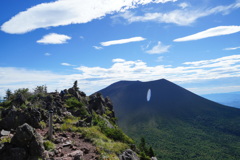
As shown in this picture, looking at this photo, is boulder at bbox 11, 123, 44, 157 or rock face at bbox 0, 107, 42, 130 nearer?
boulder at bbox 11, 123, 44, 157

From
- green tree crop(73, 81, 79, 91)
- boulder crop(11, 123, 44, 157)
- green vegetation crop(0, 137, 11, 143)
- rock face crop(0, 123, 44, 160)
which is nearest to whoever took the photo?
rock face crop(0, 123, 44, 160)

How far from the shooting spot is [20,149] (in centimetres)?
1235

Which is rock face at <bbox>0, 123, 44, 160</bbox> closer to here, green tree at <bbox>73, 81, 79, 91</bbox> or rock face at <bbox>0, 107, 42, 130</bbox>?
rock face at <bbox>0, 107, 42, 130</bbox>

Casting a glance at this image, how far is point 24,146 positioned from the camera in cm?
1287

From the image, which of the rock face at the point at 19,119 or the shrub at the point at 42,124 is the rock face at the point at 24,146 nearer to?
the rock face at the point at 19,119

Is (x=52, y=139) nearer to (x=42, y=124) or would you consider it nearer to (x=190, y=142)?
(x=42, y=124)

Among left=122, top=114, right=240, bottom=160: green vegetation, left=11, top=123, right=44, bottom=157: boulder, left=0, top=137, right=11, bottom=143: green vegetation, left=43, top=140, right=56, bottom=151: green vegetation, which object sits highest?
left=11, top=123, right=44, bottom=157: boulder

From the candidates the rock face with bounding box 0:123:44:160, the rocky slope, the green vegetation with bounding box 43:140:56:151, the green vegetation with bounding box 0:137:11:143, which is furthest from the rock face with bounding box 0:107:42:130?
the rock face with bounding box 0:123:44:160

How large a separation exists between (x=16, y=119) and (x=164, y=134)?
177m

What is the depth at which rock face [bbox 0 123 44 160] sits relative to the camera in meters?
12.2

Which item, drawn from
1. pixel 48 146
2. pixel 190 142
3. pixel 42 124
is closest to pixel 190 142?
pixel 190 142

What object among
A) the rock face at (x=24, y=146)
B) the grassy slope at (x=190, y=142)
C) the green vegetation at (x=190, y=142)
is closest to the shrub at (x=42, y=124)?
the rock face at (x=24, y=146)

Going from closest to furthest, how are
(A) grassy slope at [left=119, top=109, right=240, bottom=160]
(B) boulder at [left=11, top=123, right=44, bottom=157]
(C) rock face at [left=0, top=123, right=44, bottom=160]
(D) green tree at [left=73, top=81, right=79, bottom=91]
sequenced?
(C) rock face at [left=0, top=123, right=44, bottom=160]
(B) boulder at [left=11, top=123, right=44, bottom=157]
(D) green tree at [left=73, top=81, right=79, bottom=91]
(A) grassy slope at [left=119, top=109, right=240, bottom=160]

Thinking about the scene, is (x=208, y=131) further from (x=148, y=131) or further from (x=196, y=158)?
(x=196, y=158)
